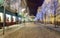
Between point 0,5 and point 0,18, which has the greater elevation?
point 0,5

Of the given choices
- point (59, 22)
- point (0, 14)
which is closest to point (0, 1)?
point (0, 14)

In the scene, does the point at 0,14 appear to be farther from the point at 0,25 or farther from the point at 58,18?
the point at 58,18

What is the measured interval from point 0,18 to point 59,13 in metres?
23.0

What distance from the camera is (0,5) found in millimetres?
39594

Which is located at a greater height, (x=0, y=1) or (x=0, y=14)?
(x=0, y=1)

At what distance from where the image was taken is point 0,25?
36.2 metres

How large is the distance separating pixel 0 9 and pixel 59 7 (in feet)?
80.7

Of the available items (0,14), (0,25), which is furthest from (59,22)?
(0,25)

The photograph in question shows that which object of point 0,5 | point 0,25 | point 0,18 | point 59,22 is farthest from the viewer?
point 59,22

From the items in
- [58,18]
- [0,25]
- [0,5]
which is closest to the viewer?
[0,25]

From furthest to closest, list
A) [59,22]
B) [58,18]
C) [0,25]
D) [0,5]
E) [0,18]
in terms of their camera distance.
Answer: [58,18] → [59,22] → [0,18] → [0,5] → [0,25]

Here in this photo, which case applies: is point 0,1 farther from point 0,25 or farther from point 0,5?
point 0,25

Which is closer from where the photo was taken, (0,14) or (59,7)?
(0,14)

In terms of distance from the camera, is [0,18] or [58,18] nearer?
[0,18]
